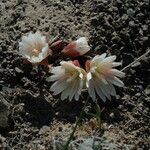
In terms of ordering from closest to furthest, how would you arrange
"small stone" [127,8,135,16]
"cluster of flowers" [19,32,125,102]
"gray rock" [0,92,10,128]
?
1. "cluster of flowers" [19,32,125,102]
2. "gray rock" [0,92,10,128]
3. "small stone" [127,8,135,16]

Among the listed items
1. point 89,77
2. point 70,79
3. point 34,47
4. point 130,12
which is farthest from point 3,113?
point 130,12

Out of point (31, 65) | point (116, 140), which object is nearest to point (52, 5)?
point (31, 65)

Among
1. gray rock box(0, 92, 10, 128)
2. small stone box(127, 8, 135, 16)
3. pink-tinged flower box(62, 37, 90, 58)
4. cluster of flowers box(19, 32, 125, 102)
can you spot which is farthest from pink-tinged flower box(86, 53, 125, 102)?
small stone box(127, 8, 135, 16)

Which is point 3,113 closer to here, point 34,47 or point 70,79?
point 34,47

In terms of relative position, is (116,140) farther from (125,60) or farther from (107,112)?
(125,60)

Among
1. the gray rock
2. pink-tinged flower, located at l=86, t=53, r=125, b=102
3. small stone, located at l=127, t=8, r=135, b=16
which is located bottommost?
the gray rock

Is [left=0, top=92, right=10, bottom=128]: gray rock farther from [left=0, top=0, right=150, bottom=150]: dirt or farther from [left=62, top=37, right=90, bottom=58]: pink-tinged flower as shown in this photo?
[left=62, top=37, right=90, bottom=58]: pink-tinged flower
